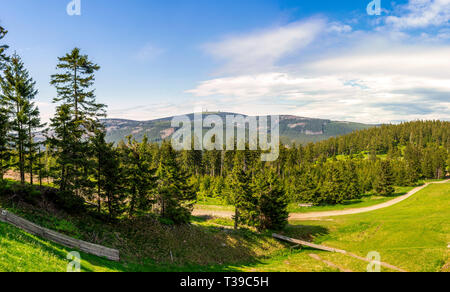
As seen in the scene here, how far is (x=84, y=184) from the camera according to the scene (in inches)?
1028

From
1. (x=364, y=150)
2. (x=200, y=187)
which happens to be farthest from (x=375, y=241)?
(x=364, y=150)

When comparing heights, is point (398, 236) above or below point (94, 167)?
below

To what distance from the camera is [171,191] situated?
117ft

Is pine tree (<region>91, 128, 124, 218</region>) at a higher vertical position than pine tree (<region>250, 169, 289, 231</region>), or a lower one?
higher

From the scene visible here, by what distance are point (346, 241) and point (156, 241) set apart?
3154 centimetres

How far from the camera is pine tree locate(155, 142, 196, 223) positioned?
A: 35.0 metres

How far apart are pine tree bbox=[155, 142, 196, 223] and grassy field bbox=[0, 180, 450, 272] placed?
2485 mm

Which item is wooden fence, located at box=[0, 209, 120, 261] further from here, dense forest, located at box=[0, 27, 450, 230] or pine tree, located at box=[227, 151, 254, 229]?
pine tree, located at box=[227, 151, 254, 229]

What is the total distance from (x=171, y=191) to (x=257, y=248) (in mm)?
16068

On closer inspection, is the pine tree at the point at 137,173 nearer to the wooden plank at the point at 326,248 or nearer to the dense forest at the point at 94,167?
the dense forest at the point at 94,167

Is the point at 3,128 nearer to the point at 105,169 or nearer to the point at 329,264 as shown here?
the point at 105,169

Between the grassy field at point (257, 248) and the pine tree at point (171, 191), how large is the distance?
97.8 inches

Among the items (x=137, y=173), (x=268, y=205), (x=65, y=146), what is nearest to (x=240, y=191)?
(x=268, y=205)

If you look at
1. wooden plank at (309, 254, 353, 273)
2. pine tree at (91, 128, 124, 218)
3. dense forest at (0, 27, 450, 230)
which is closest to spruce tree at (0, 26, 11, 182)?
dense forest at (0, 27, 450, 230)
